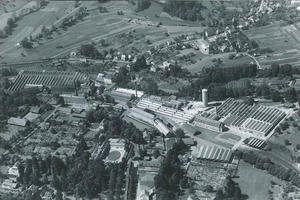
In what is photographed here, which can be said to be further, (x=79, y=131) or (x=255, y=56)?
(x=255, y=56)

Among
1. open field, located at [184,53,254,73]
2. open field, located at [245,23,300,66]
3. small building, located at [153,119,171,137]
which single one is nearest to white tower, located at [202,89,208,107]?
small building, located at [153,119,171,137]

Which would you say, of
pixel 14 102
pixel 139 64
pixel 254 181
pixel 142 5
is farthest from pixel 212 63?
pixel 142 5

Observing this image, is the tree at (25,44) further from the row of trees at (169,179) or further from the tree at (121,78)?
the row of trees at (169,179)

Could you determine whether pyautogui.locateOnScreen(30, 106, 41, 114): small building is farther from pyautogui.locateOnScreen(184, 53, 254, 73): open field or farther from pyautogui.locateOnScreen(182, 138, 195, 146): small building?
pyautogui.locateOnScreen(184, 53, 254, 73): open field

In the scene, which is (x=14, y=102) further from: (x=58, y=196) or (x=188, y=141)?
(x=188, y=141)

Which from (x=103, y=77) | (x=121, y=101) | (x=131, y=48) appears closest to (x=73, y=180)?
(x=121, y=101)

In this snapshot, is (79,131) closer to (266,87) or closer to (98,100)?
(98,100)

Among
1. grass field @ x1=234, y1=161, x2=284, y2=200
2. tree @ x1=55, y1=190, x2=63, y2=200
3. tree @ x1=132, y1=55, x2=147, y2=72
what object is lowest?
tree @ x1=55, y1=190, x2=63, y2=200
